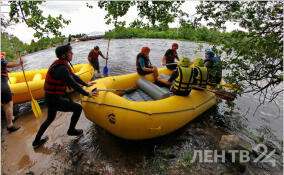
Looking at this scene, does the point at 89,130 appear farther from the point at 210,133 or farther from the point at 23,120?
the point at 210,133

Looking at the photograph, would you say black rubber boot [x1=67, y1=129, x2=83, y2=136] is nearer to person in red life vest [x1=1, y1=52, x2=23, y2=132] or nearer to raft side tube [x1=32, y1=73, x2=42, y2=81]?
person in red life vest [x1=1, y1=52, x2=23, y2=132]

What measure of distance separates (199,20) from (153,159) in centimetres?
302

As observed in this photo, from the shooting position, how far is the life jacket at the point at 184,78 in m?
3.00

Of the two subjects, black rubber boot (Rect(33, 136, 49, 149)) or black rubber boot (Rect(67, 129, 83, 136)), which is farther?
black rubber boot (Rect(67, 129, 83, 136))

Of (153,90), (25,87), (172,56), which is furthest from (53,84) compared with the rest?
(172,56)

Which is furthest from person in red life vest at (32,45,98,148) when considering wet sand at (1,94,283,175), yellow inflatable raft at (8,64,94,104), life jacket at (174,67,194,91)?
yellow inflatable raft at (8,64,94,104)

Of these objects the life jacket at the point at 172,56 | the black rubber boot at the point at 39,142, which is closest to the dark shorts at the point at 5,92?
the black rubber boot at the point at 39,142

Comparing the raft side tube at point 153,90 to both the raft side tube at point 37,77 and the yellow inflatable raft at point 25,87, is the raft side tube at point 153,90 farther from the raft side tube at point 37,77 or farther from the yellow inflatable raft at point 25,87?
the raft side tube at point 37,77

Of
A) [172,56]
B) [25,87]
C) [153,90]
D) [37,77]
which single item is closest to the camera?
[153,90]

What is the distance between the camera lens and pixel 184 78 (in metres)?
3.02

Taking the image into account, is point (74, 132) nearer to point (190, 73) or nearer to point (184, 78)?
point (184, 78)

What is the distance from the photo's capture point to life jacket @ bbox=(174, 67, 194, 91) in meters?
3.00

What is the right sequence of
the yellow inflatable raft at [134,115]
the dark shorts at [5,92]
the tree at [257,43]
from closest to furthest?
the tree at [257,43]
the yellow inflatable raft at [134,115]
the dark shorts at [5,92]

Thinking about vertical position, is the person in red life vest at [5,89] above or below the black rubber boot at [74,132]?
above
